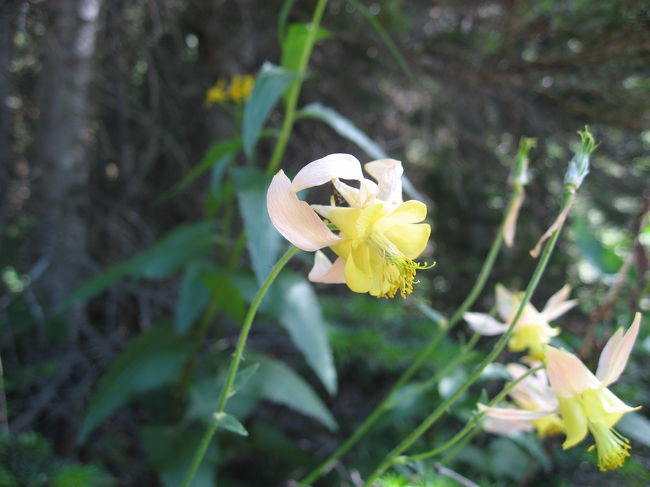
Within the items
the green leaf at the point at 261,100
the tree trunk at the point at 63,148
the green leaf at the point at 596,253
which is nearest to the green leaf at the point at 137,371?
the tree trunk at the point at 63,148

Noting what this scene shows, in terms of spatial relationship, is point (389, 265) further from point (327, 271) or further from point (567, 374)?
point (567, 374)

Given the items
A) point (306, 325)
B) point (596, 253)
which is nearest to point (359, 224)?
point (306, 325)

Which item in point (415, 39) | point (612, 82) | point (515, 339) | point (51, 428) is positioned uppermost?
point (415, 39)

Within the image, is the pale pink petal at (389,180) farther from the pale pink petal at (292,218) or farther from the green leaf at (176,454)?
the green leaf at (176,454)

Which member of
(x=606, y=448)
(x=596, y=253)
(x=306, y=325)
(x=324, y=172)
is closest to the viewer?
(x=324, y=172)

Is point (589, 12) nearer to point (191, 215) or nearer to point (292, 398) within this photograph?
point (292, 398)

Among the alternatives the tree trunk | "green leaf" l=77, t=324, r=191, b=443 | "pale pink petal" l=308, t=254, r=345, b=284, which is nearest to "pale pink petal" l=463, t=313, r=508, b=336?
"pale pink petal" l=308, t=254, r=345, b=284

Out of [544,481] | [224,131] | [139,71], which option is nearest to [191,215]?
[224,131]
